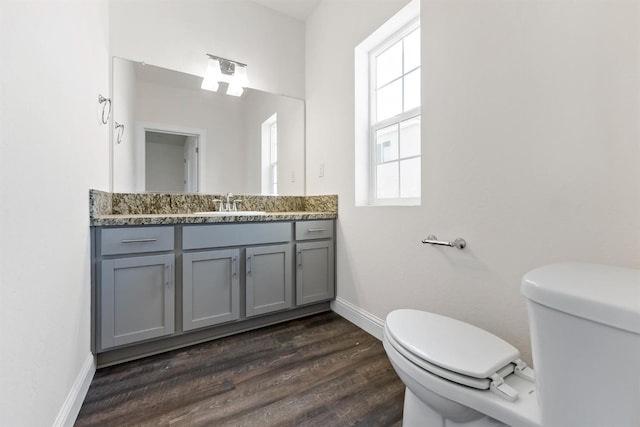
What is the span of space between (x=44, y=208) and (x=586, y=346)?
58.0 inches

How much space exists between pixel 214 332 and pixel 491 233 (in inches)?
67.0

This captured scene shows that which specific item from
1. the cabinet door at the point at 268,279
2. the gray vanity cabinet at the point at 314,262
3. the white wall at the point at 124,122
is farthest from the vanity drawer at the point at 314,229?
the white wall at the point at 124,122

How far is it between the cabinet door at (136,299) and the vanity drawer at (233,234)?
0.17 meters

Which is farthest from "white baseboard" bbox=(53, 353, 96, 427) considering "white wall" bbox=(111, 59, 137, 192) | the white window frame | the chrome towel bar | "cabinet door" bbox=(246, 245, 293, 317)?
the white window frame

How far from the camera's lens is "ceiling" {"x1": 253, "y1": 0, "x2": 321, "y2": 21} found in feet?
7.72

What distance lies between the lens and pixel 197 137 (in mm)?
2207

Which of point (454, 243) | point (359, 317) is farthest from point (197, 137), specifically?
point (454, 243)

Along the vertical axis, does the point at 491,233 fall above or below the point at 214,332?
above

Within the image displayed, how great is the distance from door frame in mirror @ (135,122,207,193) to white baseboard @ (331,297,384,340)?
1.40 meters

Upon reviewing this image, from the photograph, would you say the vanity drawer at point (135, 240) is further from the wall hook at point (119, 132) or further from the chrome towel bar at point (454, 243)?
the chrome towel bar at point (454, 243)

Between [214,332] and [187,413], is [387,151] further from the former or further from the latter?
[187,413]

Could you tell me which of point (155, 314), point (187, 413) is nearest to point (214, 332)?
point (155, 314)

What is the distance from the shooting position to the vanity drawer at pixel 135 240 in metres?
1.45

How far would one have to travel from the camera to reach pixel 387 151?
192 cm
